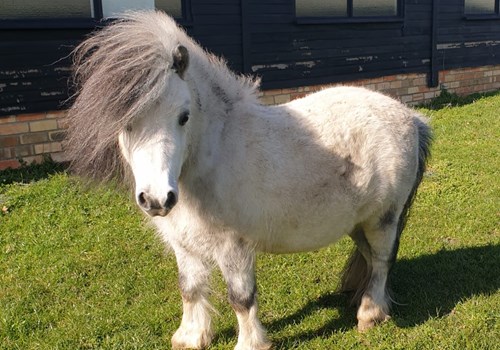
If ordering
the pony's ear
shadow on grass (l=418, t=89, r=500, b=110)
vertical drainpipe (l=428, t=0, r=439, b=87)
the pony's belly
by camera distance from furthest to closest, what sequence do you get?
vertical drainpipe (l=428, t=0, r=439, b=87), shadow on grass (l=418, t=89, r=500, b=110), the pony's belly, the pony's ear

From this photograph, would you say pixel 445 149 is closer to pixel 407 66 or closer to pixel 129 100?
pixel 407 66

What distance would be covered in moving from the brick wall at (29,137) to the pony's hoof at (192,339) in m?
3.87

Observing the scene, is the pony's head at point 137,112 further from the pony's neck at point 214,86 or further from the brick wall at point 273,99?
the brick wall at point 273,99

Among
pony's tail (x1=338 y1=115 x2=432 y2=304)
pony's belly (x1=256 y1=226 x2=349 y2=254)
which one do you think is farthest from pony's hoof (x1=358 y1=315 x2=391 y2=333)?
pony's belly (x1=256 y1=226 x2=349 y2=254)

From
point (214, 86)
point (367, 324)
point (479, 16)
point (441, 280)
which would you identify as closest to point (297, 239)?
point (367, 324)

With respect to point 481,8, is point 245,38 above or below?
below

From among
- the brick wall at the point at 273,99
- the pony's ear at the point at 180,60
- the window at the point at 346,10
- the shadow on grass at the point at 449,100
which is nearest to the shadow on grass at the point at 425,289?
the pony's ear at the point at 180,60

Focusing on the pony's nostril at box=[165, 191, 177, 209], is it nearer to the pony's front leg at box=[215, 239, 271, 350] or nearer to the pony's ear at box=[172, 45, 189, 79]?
the pony's ear at box=[172, 45, 189, 79]

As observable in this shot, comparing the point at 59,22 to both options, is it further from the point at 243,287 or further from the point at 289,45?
the point at 243,287

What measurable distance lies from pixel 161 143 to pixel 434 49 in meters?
10.8

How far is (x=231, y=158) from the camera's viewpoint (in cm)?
277

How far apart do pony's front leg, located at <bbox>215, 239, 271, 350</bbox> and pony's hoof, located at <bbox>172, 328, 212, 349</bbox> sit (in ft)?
0.85

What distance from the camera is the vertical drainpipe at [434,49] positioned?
11.6m

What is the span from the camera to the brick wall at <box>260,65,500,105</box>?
373 inches
